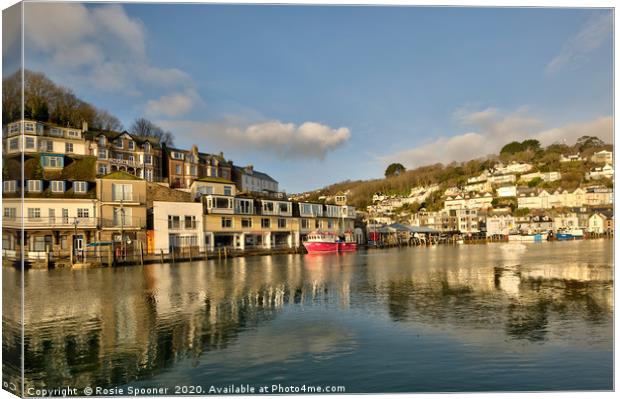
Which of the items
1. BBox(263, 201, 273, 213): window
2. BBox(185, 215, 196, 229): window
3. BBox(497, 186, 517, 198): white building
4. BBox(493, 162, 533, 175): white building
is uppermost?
BBox(493, 162, 533, 175): white building

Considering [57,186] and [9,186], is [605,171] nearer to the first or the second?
[9,186]

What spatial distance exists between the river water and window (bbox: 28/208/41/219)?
14.4ft

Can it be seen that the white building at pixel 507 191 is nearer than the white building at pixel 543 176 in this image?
No

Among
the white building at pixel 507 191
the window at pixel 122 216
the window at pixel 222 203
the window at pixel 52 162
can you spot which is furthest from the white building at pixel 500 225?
the window at pixel 52 162

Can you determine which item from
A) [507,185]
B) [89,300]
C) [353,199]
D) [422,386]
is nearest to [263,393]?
[422,386]

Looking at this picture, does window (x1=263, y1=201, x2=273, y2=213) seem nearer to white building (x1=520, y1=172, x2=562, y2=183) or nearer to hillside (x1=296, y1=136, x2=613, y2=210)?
hillside (x1=296, y1=136, x2=613, y2=210)

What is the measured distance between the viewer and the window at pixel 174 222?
29.7 metres

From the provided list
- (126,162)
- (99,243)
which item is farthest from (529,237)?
(99,243)

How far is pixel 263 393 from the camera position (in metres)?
7.47

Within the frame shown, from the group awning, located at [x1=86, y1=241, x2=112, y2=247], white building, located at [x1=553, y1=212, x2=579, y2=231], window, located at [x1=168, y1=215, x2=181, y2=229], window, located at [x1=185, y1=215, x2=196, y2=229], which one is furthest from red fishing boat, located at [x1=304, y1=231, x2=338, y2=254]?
white building, located at [x1=553, y1=212, x2=579, y2=231]

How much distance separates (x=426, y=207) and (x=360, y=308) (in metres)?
66.2

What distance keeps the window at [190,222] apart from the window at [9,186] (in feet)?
74.1

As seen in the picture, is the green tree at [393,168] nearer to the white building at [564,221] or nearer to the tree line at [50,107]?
the tree line at [50,107]

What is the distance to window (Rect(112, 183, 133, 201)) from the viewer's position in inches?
1063
